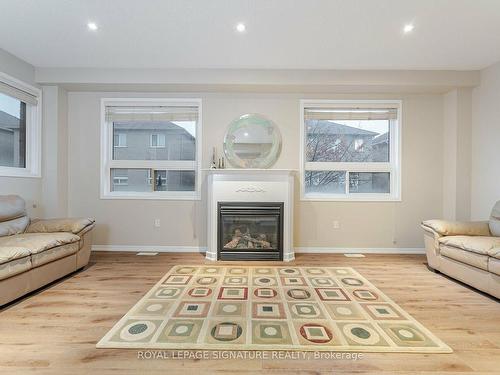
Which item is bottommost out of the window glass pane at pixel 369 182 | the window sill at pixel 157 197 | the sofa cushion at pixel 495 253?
the sofa cushion at pixel 495 253

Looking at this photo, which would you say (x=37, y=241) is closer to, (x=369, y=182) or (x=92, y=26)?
(x=92, y=26)

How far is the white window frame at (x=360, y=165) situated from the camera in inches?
169

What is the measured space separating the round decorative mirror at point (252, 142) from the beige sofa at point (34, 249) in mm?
2150

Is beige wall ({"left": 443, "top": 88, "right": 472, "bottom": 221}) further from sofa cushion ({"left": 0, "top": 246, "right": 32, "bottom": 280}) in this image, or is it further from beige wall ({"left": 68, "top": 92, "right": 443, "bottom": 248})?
sofa cushion ({"left": 0, "top": 246, "right": 32, "bottom": 280})

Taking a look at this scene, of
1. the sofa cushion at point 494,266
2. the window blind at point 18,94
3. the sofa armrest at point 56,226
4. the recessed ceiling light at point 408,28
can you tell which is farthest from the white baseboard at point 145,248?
the recessed ceiling light at point 408,28

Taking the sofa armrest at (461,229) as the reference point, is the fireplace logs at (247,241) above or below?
below

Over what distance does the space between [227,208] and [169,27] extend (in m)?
2.26

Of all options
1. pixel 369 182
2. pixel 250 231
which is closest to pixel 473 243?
pixel 369 182

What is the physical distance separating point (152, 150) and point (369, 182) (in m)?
3.48

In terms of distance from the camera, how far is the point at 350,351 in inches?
69.1

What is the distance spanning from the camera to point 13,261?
2.35 metres

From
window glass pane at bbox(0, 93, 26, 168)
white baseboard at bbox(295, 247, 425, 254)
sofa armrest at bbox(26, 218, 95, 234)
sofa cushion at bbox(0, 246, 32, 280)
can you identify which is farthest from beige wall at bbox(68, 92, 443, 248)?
sofa cushion at bbox(0, 246, 32, 280)

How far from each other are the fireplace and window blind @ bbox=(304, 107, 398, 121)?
1.55 m

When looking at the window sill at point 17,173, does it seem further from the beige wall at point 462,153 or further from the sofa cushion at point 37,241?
the beige wall at point 462,153
